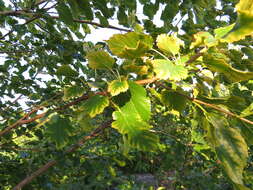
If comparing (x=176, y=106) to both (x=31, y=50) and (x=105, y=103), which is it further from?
(x=31, y=50)

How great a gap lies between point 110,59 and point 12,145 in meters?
1.40

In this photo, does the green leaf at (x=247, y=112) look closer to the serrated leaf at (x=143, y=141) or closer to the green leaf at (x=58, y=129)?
the serrated leaf at (x=143, y=141)

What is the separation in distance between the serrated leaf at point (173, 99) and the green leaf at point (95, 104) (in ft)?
0.61

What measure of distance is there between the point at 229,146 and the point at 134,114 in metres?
0.27

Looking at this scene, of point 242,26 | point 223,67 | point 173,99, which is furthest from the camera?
point 173,99

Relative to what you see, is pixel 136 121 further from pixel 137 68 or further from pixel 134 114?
pixel 137 68

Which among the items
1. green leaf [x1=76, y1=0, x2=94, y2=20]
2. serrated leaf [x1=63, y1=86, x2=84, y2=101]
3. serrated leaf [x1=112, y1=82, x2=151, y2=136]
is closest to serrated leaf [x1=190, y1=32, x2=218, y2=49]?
serrated leaf [x1=112, y1=82, x2=151, y2=136]

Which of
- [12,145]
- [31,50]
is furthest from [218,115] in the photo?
[31,50]

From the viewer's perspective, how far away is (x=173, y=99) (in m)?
0.75

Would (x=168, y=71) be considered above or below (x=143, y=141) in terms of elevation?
above

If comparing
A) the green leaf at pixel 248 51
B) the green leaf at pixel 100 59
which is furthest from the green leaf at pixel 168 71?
Result: the green leaf at pixel 248 51

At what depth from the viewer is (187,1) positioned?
147cm

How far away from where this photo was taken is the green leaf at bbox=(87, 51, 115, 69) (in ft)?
2.14

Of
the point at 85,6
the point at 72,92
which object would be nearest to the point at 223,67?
the point at 72,92
